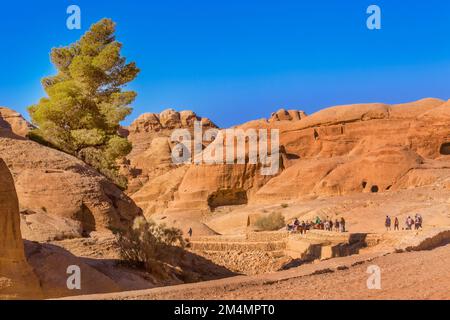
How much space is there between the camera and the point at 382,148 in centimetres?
4484

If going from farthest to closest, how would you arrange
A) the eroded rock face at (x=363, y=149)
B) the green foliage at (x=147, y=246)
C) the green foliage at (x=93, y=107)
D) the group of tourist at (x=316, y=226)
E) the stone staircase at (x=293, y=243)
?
the eroded rock face at (x=363, y=149)
the group of tourist at (x=316, y=226)
the green foliage at (x=93, y=107)
the stone staircase at (x=293, y=243)
the green foliage at (x=147, y=246)

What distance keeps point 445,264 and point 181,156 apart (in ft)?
195

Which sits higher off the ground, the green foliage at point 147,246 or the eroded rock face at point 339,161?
the eroded rock face at point 339,161

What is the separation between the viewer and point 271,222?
38.4 meters

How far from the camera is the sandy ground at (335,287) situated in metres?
10.2

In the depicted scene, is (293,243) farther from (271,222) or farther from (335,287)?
(335,287)

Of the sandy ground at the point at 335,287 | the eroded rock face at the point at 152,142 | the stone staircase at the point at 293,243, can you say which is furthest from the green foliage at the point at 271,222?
the eroded rock face at the point at 152,142

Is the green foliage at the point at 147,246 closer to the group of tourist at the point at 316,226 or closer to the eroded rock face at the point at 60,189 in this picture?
the eroded rock face at the point at 60,189

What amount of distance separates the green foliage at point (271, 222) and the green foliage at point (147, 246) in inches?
597

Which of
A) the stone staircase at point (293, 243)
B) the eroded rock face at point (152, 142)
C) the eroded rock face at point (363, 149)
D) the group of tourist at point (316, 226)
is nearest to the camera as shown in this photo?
the stone staircase at point (293, 243)

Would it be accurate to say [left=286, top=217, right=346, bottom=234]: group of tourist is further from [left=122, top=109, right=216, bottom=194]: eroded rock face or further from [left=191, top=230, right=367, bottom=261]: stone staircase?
[left=122, top=109, right=216, bottom=194]: eroded rock face

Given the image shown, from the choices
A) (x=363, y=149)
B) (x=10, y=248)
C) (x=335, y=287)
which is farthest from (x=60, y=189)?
(x=363, y=149)

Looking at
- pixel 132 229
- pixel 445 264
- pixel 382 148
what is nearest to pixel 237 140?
pixel 382 148

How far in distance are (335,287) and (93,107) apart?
21.9m
